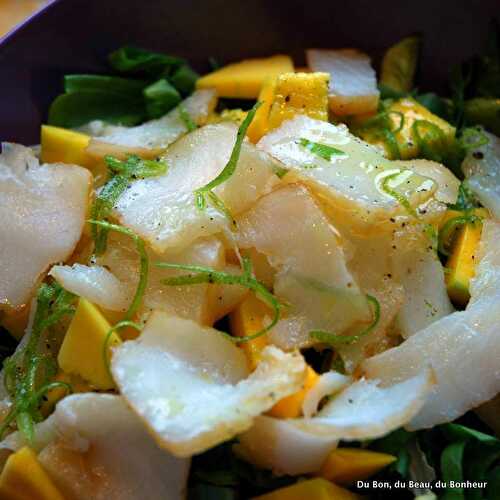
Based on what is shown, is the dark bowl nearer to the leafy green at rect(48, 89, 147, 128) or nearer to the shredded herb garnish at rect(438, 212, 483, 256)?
the leafy green at rect(48, 89, 147, 128)

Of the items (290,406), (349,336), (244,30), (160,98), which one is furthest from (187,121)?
(290,406)

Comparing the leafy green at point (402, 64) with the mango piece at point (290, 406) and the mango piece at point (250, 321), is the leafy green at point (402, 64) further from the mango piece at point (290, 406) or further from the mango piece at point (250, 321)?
the mango piece at point (290, 406)

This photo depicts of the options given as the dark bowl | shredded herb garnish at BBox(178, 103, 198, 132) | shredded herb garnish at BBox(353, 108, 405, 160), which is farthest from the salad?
the dark bowl

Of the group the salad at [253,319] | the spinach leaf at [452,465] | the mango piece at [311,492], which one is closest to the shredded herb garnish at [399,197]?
the salad at [253,319]

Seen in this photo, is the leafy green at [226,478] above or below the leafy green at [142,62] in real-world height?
below

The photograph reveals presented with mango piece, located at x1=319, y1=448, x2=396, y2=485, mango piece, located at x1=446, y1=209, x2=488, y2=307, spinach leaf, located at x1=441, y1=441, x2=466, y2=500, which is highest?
mango piece, located at x1=446, y1=209, x2=488, y2=307

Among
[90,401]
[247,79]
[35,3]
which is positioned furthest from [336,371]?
[35,3]
